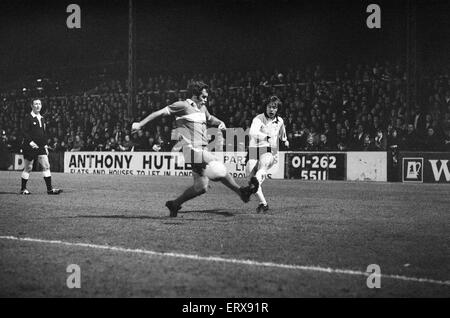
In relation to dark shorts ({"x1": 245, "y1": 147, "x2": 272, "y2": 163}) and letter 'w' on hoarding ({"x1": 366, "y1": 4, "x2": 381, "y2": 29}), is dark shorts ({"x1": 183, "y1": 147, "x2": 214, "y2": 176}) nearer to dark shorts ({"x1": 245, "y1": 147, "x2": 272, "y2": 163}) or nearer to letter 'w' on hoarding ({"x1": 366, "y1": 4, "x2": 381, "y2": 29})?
dark shorts ({"x1": 245, "y1": 147, "x2": 272, "y2": 163})

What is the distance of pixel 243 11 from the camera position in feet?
107

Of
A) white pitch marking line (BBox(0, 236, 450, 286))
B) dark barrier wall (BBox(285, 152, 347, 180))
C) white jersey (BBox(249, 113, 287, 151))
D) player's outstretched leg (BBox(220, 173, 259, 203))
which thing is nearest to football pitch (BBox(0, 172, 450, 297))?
white pitch marking line (BBox(0, 236, 450, 286))

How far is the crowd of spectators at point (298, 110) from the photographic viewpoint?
2319 centimetres

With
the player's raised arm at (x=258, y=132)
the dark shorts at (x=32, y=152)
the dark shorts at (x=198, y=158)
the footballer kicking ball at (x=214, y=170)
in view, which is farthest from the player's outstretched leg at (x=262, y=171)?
the dark shorts at (x=32, y=152)

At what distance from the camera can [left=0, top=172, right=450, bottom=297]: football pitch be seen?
16.2 feet

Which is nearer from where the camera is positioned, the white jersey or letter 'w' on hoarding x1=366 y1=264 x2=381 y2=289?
letter 'w' on hoarding x1=366 y1=264 x2=381 y2=289

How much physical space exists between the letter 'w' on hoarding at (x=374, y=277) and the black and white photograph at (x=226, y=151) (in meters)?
0.03

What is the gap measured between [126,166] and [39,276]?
2375 centimetres

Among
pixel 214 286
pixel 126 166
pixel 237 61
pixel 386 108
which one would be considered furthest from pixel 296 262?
pixel 237 61

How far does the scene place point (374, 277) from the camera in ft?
17.3

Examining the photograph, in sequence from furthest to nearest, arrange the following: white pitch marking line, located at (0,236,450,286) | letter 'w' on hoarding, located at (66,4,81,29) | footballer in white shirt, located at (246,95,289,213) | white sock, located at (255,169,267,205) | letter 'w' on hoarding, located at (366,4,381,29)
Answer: letter 'w' on hoarding, located at (66,4,81,29) → letter 'w' on hoarding, located at (366,4,381,29) → footballer in white shirt, located at (246,95,289,213) → white sock, located at (255,169,267,205) → white pitch marking line, located at (0,236,450,286)

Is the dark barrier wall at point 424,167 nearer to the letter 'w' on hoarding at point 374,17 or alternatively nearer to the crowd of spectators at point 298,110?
the crowd of spectators at point 298,110

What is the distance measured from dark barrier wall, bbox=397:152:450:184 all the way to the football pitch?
32.8ft

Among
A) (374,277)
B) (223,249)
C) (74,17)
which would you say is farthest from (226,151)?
(374,277)
